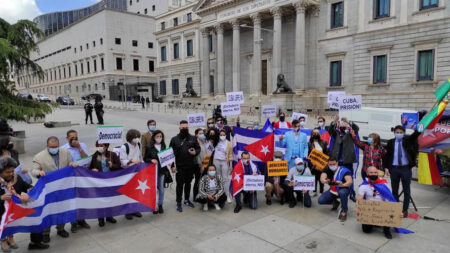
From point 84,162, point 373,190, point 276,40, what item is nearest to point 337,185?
point 373,190

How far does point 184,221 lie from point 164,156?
1.47 meters

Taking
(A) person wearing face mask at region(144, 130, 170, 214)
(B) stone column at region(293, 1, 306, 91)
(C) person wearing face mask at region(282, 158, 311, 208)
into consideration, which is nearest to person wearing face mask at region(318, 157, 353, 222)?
(C) person wearing face mask at region(282, 158, 311, 208)

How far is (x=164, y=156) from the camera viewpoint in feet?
22.5

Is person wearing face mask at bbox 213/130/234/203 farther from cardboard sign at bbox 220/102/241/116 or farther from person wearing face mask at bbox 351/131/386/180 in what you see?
cardboard sign at bbox 220/102/241/116

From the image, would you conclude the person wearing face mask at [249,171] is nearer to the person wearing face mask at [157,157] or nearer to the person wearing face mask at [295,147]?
the person wearing face mask at [295,147]

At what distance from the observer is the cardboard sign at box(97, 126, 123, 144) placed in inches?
254

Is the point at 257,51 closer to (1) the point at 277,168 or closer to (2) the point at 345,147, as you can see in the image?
(2) the point at 345,147

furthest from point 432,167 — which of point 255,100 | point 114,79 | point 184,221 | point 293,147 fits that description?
point 114,79

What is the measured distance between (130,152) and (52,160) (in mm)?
1522

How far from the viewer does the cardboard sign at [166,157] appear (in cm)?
681

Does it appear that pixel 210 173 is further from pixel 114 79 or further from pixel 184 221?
pixel 114 79

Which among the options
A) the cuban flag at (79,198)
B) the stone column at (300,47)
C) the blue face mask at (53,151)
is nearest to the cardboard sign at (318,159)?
the cuban flag at (79,198)

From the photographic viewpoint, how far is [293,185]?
7.23m

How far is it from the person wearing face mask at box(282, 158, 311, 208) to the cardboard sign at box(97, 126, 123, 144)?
159 inches
